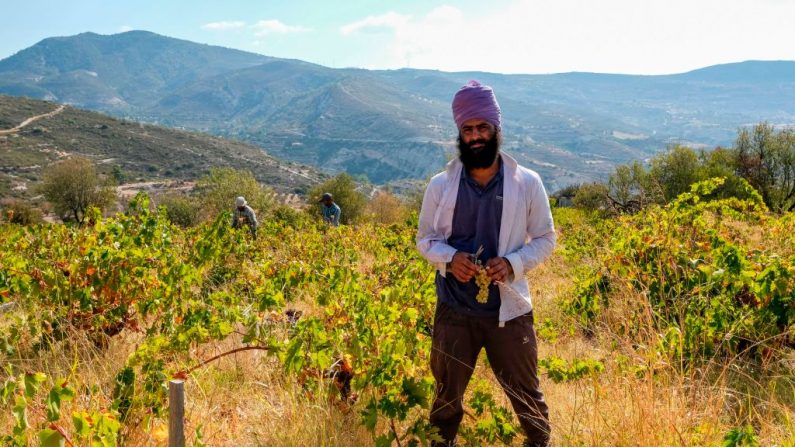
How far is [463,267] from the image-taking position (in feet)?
7.55

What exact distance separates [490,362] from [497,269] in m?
0.55

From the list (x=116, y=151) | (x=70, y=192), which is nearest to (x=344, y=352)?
(x=70, y=192)

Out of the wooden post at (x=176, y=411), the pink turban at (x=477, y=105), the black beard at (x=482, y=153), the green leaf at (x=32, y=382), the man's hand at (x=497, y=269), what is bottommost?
the wooden post at (x=176, y=411)

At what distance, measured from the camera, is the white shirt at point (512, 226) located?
7.77 feet

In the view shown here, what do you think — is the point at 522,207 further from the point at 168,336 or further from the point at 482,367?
the point at 168,336

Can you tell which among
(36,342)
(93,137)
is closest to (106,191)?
(36,342)

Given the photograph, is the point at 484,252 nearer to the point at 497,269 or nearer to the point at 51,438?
the point at 497,269

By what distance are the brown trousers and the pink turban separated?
37.9 inches

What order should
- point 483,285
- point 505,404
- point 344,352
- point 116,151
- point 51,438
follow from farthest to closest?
1. point 116,151
2. point 505,404
3. point 344,352
4. point 483,285
5. point 51,438

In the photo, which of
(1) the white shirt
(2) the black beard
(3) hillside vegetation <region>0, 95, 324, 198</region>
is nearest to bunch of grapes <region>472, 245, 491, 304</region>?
(1) the white shirt

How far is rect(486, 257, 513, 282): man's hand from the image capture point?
227cm

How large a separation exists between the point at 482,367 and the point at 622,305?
148cm

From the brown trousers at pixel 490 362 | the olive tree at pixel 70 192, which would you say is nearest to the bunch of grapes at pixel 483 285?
the brown trousers at pixel 490 362

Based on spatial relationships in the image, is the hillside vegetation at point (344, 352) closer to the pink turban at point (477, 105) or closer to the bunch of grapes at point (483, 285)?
the bunch of grapes at point (483, 285)
